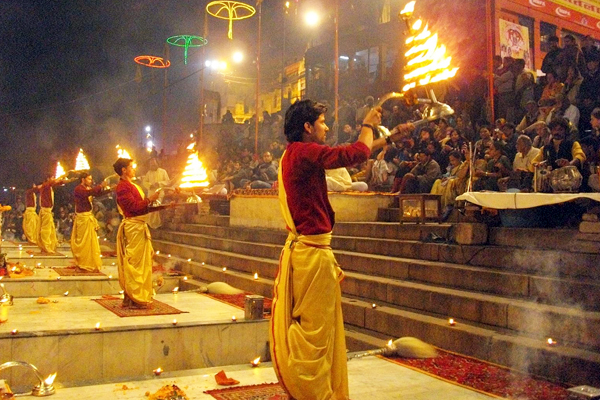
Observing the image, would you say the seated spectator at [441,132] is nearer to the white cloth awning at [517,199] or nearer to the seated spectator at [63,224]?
the white cloth awning at [517,199]

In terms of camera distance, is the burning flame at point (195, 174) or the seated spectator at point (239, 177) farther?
the seated spectator at point (239, 177)

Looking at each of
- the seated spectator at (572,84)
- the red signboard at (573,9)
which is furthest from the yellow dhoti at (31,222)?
the red signboard at (573,9)

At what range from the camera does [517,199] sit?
6.96 m

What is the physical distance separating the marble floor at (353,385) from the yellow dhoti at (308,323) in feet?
3.49

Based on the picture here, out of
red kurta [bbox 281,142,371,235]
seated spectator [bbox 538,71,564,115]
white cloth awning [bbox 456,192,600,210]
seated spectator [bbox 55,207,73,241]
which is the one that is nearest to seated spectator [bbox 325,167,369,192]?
seated spectator [bbox 538,71,564,115]

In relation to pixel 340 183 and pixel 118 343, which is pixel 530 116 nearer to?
pixel 340 183

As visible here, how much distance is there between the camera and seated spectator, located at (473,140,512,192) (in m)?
8.72

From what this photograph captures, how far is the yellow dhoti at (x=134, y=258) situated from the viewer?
8.37m

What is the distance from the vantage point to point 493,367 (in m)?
5.59

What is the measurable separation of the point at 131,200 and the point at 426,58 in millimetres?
4868

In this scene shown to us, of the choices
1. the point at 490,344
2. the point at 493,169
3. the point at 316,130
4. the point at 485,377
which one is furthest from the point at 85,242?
the point at 316,130

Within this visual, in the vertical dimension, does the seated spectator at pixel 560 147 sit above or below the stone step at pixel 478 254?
above

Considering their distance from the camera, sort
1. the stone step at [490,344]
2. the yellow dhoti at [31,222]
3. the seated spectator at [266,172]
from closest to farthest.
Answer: the stone step at [490,344], the seated spectator at [266,172], the yellow dhoti at [31,222]

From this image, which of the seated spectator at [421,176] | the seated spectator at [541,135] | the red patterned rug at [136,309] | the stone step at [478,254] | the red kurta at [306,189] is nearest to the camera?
the red kurta at [306,189]
